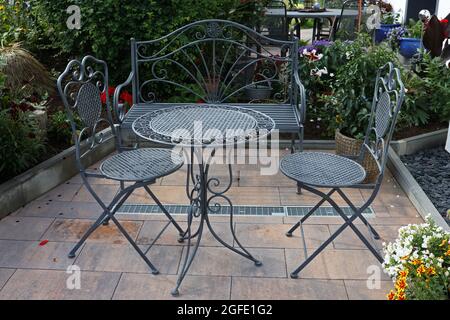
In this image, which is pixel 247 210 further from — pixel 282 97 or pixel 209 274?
pixel 282 97

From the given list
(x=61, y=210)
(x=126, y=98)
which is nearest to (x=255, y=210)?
(x=61, y=210)

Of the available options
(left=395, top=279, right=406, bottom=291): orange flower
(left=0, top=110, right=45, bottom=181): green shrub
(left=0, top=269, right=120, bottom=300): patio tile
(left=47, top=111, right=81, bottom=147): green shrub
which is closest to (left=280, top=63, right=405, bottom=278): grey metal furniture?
(left=395, top=279, right=406, bottom=291): orange flower

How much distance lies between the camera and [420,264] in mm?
2338

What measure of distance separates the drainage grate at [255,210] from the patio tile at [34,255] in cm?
56

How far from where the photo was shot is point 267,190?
387 centimetres

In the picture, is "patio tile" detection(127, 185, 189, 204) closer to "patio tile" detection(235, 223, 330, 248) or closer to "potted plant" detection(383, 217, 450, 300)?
"patio tile" detection(235, 223, 330, 248)

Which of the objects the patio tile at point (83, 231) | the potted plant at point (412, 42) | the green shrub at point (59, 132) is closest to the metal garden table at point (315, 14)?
the potted plant at point (412, 42)

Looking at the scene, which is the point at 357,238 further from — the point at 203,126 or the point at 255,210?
the point at 203,126

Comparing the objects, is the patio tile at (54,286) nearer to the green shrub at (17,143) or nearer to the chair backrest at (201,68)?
the green shrub at (17,143)

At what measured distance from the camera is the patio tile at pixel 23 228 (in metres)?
3.19

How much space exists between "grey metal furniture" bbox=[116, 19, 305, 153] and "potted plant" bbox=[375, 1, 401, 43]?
10.3 ft

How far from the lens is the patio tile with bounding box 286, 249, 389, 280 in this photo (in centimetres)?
281

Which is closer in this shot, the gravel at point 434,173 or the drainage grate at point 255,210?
the drainage grate at point 255,210
